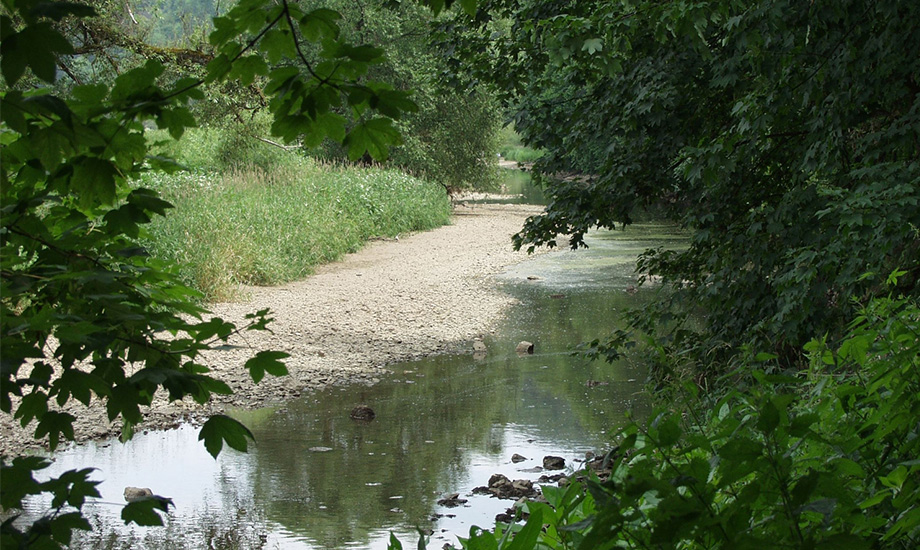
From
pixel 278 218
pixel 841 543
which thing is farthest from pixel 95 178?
pixel 278 218

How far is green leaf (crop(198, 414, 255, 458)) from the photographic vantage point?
173 cm

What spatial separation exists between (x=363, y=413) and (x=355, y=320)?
164 inches

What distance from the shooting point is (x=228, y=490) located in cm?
607

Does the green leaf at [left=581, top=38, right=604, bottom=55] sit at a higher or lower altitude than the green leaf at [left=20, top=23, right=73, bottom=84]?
higher

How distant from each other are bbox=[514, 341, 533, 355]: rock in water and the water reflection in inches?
4.9

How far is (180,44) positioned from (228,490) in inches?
534

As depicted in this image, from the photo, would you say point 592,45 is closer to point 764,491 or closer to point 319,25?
point 319,25

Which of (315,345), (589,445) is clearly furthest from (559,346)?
(589,445)

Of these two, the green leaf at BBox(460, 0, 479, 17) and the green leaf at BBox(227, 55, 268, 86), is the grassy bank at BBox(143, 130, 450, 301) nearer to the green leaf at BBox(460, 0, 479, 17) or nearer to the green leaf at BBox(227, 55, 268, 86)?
the green leaf at BBox(227, 55, 268, 86)

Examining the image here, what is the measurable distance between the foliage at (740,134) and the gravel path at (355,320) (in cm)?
287

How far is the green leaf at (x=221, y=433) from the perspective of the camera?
173 centimetres

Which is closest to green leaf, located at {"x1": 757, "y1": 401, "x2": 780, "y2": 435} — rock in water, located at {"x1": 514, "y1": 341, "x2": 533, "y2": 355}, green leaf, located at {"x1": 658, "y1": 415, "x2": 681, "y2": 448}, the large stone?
green leaf, located at {"x1": 658, "y1": 415, "x2": 681, "y2": 448}

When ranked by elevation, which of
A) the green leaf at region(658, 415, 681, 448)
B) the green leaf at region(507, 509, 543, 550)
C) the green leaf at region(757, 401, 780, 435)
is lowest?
the green leaf at region(507, 509, 543, 550)

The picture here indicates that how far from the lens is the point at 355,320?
39.1ft
